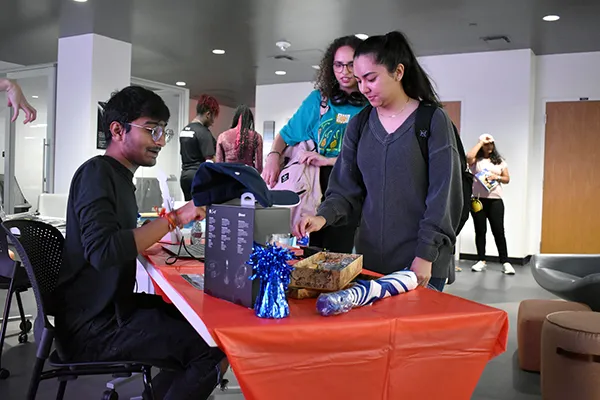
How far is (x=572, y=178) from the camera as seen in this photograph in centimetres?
796

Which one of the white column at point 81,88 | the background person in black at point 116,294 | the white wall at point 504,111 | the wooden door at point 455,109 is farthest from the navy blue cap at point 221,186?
the wooden door at point 455,109

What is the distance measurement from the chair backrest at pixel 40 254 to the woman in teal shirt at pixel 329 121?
3.11 ft

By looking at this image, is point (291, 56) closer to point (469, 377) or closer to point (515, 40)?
point (515, 40)

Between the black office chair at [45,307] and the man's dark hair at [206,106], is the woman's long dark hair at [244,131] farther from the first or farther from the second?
the black office chair at [45,307]

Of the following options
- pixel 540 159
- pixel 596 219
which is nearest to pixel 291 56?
pixel 540 159

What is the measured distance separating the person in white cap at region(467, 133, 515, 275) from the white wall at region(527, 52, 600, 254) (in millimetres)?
1048

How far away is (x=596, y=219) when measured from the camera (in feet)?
25.8

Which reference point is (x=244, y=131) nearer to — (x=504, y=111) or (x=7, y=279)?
(x=7, y=279)

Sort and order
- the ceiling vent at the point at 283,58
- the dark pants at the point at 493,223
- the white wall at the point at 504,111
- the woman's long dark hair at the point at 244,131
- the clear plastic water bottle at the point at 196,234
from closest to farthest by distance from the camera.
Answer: the clear plastic water bottle at the point at 196,234
the woman's long dark hair at the point at 244,131
the dark pants at the point at 493,223
the white wall at the point at 504,111
the ceiling vent at the point at 283,58

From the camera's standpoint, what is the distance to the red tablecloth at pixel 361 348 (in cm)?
106

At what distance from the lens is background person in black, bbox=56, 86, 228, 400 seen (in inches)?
60.9

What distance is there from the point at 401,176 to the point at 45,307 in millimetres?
1125

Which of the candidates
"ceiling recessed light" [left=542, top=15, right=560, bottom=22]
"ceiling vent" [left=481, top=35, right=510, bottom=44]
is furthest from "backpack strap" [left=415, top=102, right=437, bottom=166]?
"ceiling vent" [left=481, top=35, right=510, bottom=44]

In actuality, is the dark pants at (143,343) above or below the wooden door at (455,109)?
below
